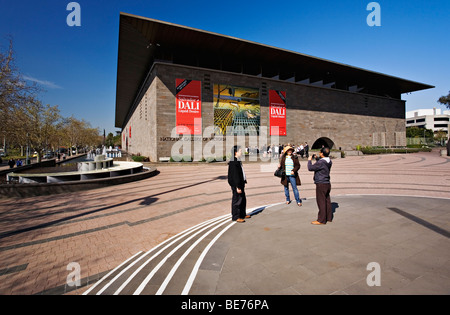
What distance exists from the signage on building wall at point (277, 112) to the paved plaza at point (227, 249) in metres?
22.8

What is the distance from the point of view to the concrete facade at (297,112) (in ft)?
78.5

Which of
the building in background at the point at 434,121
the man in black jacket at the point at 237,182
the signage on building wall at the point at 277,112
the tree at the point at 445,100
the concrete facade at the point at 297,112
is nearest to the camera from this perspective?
the man in black jacket at the point at 237,182

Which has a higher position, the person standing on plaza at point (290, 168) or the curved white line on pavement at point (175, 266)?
the person standing on plaza at point (290, 168)

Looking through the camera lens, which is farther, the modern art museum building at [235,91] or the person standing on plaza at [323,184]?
the modern art museum building at [235,91]

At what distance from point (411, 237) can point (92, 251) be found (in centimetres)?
619

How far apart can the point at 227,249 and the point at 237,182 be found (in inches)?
70.3

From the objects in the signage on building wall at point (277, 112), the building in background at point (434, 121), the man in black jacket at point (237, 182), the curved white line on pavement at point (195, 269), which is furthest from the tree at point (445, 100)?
the curved white line on pavement at point (195, 269)

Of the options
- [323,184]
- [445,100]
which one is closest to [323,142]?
[323,184]

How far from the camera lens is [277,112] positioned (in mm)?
30109

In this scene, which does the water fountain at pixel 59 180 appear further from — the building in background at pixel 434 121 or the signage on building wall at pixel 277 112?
the building in background at pixel 434 121

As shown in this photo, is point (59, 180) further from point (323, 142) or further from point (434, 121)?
point (434, 121)

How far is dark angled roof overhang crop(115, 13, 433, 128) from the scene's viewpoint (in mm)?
22047
